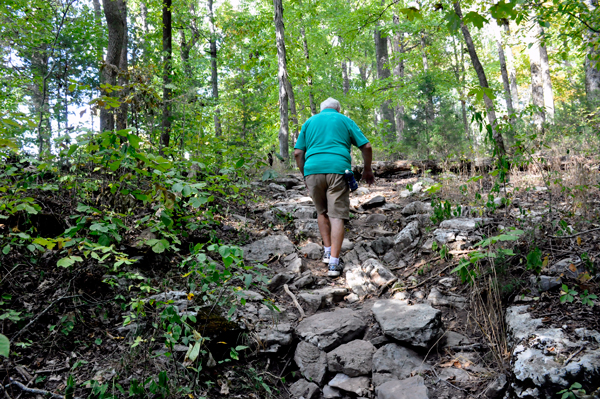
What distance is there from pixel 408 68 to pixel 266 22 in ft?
57.1

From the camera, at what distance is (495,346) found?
2.34 meters

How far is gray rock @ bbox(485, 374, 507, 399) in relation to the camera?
2.03 meters

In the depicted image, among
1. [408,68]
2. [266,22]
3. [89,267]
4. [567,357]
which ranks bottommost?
[567,357]

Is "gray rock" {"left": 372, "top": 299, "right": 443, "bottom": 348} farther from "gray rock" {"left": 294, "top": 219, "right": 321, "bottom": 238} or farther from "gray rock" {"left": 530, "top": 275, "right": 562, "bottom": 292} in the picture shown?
"gray rock" {"left": 294, "top": 219, "right": 321, "bottom": 238}

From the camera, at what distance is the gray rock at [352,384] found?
237 cm

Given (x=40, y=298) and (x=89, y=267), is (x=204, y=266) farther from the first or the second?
(x=40, y=298)

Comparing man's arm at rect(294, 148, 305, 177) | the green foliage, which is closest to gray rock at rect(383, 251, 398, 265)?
man's arm at rect(294, 148, 305, 177)

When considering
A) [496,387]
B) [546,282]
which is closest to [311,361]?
[496,387]

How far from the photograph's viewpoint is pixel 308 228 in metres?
5.42

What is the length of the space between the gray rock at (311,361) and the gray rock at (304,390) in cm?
5

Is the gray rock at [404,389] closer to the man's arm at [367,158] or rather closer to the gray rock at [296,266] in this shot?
the gray rock at [296,266]

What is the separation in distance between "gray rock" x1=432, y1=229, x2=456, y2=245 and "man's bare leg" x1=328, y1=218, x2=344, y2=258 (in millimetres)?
1111

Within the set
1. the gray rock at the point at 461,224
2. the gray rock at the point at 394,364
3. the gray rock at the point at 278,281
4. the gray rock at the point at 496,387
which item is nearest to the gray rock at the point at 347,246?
the gray rock at the point at 278,281

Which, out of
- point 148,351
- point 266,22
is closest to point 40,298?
point 148,351
